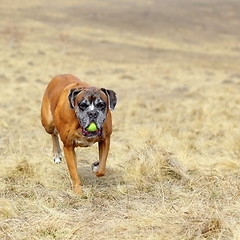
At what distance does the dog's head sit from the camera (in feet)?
19.4

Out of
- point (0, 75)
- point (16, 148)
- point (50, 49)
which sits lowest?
point (50, 49)

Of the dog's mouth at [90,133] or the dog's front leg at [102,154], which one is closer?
the dog's mouth at [90,133]

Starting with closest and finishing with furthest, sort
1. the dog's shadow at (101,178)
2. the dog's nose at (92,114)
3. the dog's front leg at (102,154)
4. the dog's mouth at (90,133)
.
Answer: the dog's nose at (92,114) → the dog's mouth at (90,133) → the dog's front leg at (102,154) → the dog's shadow at (101,178)

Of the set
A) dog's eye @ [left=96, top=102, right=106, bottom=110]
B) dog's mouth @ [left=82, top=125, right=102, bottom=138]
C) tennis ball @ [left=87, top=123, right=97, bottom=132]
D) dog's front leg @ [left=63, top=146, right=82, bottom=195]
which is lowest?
dog's front leg @ [left=63, top=146, right=82, bottom=195]

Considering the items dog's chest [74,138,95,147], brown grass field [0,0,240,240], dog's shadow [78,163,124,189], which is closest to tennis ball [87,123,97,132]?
dog's chest [74,138,95,147]

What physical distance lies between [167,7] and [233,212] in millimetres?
61681

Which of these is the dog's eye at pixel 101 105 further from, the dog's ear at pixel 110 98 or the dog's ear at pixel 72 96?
the dog's ear at pixel 72 96

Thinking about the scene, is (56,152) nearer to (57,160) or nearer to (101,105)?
(57,160)

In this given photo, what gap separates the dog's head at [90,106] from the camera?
19.4 ft

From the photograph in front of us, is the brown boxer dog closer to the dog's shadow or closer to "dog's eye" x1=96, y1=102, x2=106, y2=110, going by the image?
"dog's eye" x1=96, y1=102, x2=106, y2=110

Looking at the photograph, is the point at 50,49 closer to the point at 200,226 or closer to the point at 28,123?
the point at 28,123

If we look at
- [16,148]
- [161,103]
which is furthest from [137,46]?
[16,148]

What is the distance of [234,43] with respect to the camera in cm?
5053

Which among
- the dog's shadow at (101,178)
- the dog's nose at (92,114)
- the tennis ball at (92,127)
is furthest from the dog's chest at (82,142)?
the dog's shadow at (101,178)
